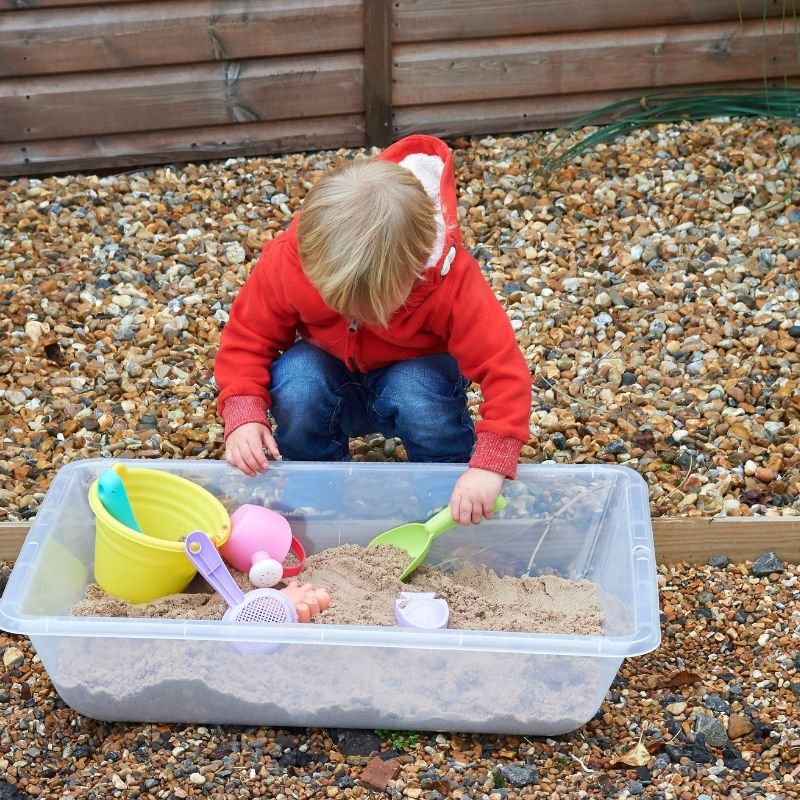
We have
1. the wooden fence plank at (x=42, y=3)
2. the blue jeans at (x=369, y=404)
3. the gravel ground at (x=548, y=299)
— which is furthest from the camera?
the wooden fence plank at (x=42, y=3)

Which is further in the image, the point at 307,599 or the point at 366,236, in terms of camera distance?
the point at 307,599

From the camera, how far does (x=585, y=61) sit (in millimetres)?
3096

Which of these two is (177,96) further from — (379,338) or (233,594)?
(233,594)

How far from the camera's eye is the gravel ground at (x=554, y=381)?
1.57 meters

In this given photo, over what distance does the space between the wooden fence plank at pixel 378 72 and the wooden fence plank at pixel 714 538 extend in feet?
5.38

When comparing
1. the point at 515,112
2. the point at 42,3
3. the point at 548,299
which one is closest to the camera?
the point at 548,299

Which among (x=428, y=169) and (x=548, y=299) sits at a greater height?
(x=428, y=169)

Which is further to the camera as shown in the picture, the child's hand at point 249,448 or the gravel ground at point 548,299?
the gravel ground at point 548,299

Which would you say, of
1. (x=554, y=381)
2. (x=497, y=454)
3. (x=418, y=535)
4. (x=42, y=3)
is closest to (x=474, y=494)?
(x=497, y=454)

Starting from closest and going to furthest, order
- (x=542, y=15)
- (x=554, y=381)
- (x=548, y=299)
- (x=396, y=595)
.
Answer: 1. (x=396, y=595)
2. (x=554, y=381)
3. (x=548, y=299)
4. (x=542, y=15)

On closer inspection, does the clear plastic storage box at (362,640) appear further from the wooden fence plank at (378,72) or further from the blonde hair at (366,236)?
the wooden fence plank at (378,72)

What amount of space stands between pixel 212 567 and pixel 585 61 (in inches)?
81.5

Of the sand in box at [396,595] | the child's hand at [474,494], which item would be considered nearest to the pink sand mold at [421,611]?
the sand in box at [396,595]

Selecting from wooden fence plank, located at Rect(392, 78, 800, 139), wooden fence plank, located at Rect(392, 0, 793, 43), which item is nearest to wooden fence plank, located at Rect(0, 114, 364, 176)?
wooden fence plank, located at Rect(392, 78, 800, 139)
